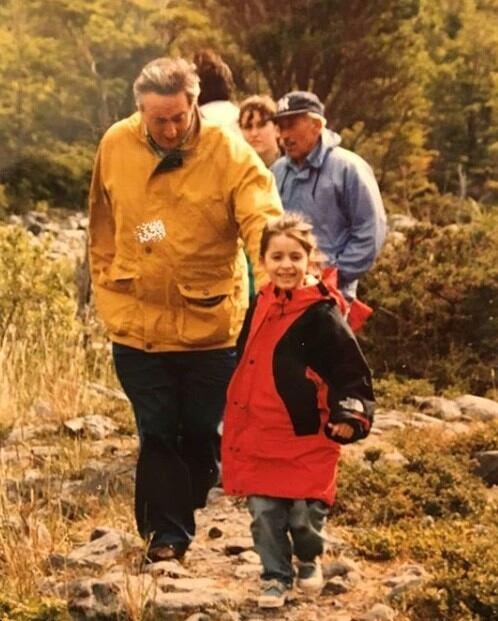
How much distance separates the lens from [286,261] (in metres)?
4.81

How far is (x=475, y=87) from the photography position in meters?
33.9

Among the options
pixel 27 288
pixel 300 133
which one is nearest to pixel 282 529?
pixel 300 133

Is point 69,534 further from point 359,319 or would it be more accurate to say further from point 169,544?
point 359,319

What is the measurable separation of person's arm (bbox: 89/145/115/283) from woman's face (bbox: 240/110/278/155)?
1.58m

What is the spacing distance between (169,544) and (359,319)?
1.43 meters

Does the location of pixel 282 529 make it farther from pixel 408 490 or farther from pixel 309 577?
pixel 408 490

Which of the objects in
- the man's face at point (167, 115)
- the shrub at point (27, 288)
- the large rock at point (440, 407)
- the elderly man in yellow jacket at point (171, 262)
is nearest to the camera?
the man's face at point (167, 115)

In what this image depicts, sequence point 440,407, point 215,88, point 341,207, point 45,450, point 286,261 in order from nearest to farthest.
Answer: point 286,261 → point 341,207 → point 215,88 → point 45,450 → point 440,407

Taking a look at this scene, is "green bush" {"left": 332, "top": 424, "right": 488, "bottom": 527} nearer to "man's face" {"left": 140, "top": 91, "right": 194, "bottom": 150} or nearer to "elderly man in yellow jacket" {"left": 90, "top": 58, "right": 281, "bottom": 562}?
"elderly man in yellow jacket" {"left": 90, "top": 58, "right": 281, "bottom": 562}

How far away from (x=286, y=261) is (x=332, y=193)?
5.49 feet

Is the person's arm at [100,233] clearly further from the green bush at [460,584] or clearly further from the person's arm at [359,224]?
the green bush at [460,584]

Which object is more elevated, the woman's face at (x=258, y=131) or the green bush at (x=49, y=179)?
the woman's face at (x=258, y=131)

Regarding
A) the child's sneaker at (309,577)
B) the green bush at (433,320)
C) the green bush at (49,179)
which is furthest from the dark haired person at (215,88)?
the green bush at (49,179)

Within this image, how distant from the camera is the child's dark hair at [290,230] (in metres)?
4.78
